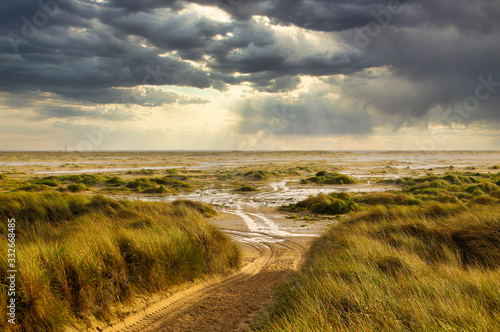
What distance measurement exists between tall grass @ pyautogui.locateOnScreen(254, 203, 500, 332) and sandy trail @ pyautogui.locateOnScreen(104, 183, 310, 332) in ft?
4.03

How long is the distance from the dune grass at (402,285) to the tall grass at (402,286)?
0.5 inches

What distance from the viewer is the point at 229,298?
318 inches

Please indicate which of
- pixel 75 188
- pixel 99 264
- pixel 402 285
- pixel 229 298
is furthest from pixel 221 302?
pixel 75 188

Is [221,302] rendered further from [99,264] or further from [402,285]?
[402,285]

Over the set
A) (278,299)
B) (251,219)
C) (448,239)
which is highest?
(448,239)

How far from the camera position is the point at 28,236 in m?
8.60

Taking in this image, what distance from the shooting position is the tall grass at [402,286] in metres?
4.31

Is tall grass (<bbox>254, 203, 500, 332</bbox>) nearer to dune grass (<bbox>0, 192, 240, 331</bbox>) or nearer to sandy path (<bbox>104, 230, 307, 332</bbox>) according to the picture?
sandy path (<bbox>104, 230, 307, 332</bbox>)

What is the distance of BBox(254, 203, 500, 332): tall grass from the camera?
431 cm

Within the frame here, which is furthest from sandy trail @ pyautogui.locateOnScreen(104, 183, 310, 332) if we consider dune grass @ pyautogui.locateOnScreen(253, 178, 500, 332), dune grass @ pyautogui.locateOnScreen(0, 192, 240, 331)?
dune grass @ pyautogui.locateOnScreen(253, 178, 500, 332)

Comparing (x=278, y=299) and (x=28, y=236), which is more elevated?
(x=28, y=236)

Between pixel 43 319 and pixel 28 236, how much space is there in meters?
4.17

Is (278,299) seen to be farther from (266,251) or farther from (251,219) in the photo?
(251,219)

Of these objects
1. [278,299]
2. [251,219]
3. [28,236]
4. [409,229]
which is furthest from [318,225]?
[28,236]
